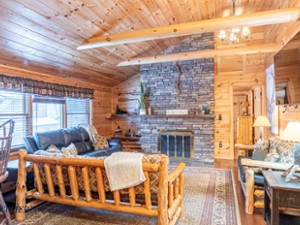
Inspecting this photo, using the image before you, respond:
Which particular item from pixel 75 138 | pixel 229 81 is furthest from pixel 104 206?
pixel 229 81

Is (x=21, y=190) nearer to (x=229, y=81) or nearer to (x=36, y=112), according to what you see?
(x=36, y=112)

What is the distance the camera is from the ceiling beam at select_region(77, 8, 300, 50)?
320cm

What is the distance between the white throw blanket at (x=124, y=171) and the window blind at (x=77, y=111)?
372cm

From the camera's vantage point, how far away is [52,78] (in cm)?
488

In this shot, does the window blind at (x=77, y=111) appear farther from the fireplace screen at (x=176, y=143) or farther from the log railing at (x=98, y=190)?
the log railing at (x=98, y=190)

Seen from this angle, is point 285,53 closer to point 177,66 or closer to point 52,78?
point 177,66

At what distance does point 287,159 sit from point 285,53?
1.74 m

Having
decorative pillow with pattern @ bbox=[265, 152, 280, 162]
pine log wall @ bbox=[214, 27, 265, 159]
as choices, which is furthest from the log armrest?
pine log wall @ bbox=[214, 27, 265, 159]

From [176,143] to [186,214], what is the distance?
11.1 feet

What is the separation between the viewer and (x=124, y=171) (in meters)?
2.20

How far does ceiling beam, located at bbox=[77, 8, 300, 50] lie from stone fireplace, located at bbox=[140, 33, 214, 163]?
2517 millimetres

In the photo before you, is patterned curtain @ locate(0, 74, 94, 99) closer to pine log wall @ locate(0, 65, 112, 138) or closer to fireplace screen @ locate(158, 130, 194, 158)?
pine log wall @ locate(0, 65, 112, 138)

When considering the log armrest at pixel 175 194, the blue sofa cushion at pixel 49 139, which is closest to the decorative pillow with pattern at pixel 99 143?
the blue sofa cushion at pixel 49 139

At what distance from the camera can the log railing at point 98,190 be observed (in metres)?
2.13
